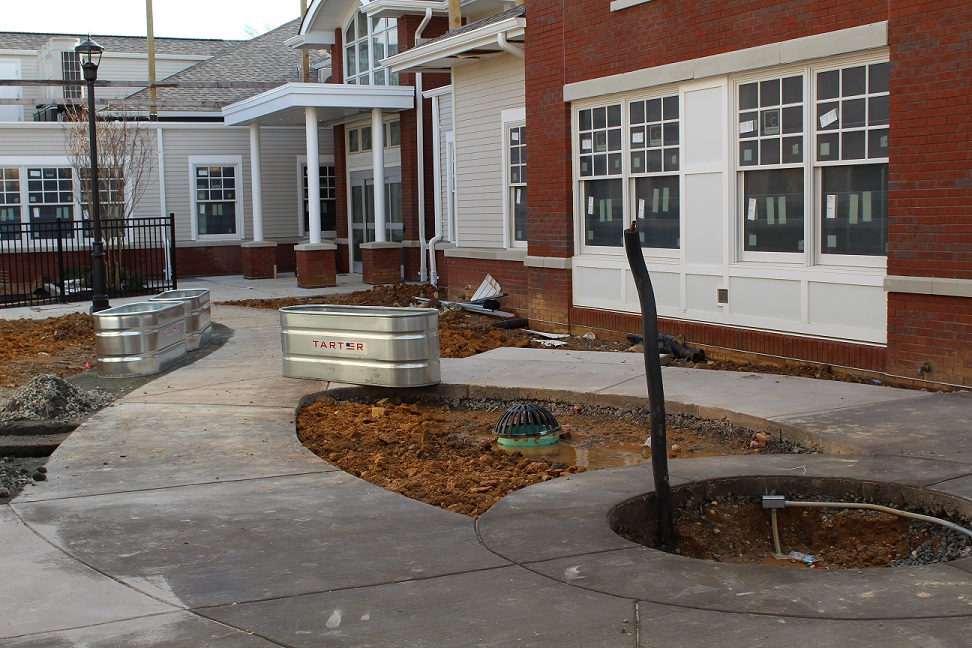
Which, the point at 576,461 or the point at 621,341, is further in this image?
the point at 621,341

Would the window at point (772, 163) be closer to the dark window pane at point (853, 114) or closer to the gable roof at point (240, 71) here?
the dark window pane at point (853, 114)

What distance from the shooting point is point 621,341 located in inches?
535

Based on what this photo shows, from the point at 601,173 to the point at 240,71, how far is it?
2151 cm

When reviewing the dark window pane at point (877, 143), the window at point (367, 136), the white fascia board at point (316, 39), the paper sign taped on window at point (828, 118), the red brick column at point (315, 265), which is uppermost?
the white fascia board at point (316, 39)

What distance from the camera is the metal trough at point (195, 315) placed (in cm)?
1380

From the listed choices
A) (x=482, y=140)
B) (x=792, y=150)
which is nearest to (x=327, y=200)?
(x=482, y=140)

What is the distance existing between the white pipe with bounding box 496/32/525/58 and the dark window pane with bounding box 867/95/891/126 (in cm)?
698

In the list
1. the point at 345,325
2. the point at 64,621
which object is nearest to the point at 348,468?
the point at 345,325

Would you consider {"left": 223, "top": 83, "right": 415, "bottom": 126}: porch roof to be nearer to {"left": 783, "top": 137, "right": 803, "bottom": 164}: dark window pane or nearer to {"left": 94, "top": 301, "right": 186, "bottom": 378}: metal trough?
{"left": 94, "top": 301, "right": 186, "bottom": 378}: metal trough

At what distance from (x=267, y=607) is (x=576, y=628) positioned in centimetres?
142

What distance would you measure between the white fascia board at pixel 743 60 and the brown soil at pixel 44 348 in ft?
25.0

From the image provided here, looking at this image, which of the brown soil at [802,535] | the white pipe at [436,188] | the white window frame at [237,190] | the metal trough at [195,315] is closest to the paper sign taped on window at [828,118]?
the brown soil at [802,535]

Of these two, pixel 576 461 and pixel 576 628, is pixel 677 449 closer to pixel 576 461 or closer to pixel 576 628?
pixel 576 461

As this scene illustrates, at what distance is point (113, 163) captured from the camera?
26188 millimetres
